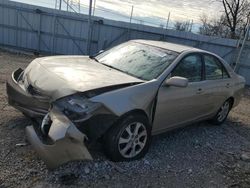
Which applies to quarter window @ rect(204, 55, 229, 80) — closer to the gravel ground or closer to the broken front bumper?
the gravel ground

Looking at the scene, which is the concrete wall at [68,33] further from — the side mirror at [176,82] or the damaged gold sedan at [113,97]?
the side mirror at [176,82]

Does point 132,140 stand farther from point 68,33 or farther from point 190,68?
point 68,33

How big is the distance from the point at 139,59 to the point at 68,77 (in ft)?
4.46

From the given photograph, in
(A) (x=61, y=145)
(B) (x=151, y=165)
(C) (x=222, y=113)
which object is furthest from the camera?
(C) (x=222, y=113)

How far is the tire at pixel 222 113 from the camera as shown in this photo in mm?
6824

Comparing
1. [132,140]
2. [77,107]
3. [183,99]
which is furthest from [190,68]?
[77,107]

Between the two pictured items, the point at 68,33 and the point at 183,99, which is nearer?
the point at 183,99

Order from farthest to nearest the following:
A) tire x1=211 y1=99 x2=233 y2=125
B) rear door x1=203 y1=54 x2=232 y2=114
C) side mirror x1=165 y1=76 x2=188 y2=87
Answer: tire x1=211 y1=99 x2=233 y2=125 < rear door x1=203 y1=54 x2=232 y2=114 < side mirror x1=165 y1=76 x2=188 y2=87

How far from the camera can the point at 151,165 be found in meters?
4.56

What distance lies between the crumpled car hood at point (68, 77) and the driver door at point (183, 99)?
55 cm

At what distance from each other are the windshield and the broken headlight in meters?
1.14

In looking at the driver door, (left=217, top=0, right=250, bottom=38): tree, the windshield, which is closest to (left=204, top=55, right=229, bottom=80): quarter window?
the driver door

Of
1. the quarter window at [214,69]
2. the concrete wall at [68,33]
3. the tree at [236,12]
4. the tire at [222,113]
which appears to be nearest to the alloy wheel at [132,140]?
the quarter window at [214,69]

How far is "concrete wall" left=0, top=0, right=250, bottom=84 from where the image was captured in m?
16.9
